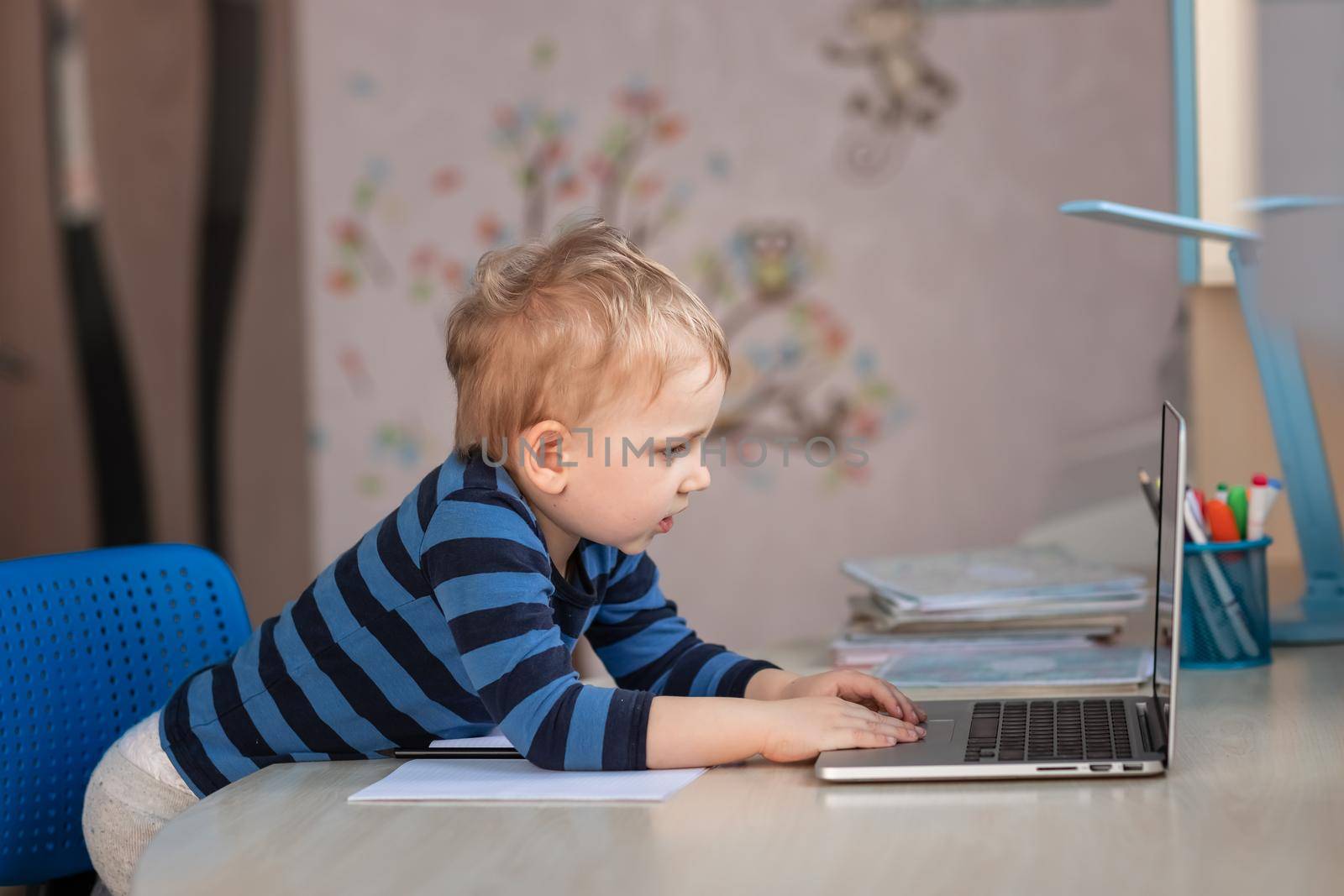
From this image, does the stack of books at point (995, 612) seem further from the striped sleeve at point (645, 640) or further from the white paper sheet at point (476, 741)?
the white paper sheet at point (476, 741)

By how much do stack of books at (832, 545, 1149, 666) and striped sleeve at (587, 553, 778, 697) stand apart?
0.20m

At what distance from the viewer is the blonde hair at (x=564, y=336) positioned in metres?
0.92

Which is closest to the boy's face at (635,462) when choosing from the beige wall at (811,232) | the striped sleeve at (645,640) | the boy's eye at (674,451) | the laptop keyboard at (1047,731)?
the boy's eye at (674,451)

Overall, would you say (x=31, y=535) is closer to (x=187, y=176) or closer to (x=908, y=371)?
(x=187, y=176)

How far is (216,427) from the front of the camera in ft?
9.66

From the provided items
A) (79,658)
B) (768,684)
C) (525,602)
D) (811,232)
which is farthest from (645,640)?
Answer: (811,232)

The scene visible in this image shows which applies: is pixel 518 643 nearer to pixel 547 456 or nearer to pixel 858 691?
pixel 547 456

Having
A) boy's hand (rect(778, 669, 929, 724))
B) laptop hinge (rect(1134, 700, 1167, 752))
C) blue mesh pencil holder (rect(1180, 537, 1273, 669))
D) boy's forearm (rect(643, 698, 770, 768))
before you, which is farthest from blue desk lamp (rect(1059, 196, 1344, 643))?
boy's forearm (rect(643, 698, 770, 768))

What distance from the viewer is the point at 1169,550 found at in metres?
0.95

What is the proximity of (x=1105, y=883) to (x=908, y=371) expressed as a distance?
7.15 feet

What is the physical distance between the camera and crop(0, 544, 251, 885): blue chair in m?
1.09

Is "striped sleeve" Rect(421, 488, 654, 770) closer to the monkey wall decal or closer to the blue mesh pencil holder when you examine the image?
the blue mesh pencil holder

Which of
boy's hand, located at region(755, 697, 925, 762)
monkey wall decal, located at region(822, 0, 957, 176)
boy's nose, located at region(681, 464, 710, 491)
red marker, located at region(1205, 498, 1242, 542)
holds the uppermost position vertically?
monkey wall decal, located at region(822, 0, 957, 176)

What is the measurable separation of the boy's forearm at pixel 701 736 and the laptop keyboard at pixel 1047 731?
127 millimetres
